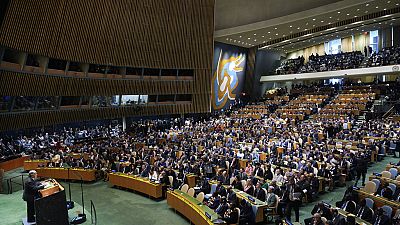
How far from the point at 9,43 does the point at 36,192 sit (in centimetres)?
1050

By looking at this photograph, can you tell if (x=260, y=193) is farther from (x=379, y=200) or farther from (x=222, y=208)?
(x=379, y=200)

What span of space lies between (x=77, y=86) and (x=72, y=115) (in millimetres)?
1991

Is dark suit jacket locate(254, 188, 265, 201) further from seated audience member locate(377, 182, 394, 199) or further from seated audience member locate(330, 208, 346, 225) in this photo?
seated audience member locate(377, 182, 394, 199)

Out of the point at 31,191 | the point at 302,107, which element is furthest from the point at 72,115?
the point at 302,107

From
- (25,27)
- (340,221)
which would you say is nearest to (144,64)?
(25,27)

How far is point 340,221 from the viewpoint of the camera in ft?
22.1

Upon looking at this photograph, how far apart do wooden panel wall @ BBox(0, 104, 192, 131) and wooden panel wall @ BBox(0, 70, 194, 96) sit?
1.24 metres

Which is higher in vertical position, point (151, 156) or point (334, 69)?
point (334, 69)

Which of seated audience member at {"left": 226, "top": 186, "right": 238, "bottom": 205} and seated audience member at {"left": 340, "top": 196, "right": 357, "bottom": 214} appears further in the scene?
seated audience member at {"left": 226, "top": 186, "right": 238, "bottom": 205}

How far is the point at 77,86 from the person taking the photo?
69.9 ft

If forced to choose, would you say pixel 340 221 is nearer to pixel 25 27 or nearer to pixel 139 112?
pixel 25 27

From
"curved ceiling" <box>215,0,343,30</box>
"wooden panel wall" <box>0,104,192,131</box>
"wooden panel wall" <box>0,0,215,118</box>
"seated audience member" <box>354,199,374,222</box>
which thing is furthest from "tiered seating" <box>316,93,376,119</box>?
"seated audience member" <box>354,199,374,222</box>

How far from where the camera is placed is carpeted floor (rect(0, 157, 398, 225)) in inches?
342

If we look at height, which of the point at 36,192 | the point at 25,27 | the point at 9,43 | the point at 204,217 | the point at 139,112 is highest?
the point at 25,27
